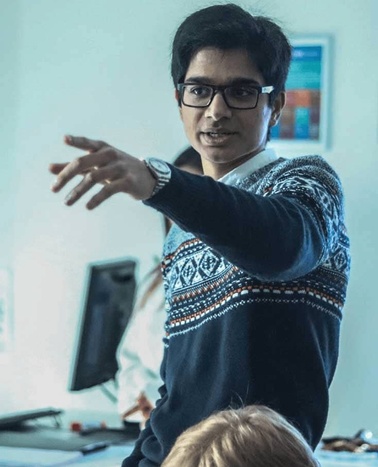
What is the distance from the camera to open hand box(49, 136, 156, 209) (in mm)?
1040

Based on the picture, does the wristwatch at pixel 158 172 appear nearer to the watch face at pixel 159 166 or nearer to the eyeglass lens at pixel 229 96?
the watch face at pixel 159 166

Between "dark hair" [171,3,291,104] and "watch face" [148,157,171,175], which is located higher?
"dark hair" [171,3,291,104]

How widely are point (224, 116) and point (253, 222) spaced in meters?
0.34

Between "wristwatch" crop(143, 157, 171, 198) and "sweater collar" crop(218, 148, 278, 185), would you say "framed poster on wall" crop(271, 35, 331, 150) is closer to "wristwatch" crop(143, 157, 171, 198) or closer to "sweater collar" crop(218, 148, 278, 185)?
"sweater collar" crop(218, 148, 278, 185)

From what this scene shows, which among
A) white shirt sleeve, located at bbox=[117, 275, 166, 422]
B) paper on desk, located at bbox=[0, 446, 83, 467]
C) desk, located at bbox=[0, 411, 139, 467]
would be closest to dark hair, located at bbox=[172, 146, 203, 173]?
white shirt sleeve, located at bbox=[117, 275, 166, 422]

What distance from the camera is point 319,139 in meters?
3.59

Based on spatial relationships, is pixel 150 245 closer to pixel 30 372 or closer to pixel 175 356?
pixel 30 372

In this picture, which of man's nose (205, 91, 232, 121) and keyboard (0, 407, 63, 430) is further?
keyboard (0, 407, 63, 430)

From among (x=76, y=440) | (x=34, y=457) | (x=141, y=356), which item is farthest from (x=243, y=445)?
(x=141, y=356)

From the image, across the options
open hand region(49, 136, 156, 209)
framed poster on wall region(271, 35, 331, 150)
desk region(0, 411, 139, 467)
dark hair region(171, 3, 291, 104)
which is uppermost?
framed poster on wall region(271, 35, 331, 150)

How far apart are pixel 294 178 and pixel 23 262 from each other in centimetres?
289

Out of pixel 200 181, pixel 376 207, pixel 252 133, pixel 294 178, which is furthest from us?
pixel 376 207

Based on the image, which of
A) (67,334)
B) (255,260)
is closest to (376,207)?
(67,334)

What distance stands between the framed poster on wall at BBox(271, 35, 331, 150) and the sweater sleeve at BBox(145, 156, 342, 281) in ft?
7.81
